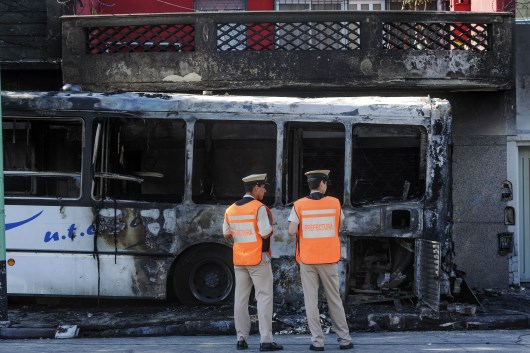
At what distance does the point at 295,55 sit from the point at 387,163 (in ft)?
11.0

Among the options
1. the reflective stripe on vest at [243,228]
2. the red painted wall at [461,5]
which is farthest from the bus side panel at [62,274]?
the red painted wall at [461,5]

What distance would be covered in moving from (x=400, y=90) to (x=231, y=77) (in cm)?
253

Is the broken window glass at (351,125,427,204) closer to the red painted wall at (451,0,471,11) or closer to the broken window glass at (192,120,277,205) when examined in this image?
the broken window glass at (192,120,277,205)

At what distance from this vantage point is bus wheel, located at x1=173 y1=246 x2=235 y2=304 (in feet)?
39.0

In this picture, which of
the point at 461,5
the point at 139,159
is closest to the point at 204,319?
the point at 139,159

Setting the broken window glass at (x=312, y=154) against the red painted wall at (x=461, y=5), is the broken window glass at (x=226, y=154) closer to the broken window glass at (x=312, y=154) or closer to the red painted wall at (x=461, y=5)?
the broken window glass at (x=312, y=154)

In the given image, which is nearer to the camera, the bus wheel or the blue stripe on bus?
the blue stripe on bus

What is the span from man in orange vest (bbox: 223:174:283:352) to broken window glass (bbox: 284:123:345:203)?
2.60m

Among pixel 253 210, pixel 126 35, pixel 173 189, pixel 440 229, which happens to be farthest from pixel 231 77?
pixel 253 210

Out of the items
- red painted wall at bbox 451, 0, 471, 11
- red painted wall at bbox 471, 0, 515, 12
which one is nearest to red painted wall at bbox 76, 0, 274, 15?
red painted wall at bbox 451, 0, 471, 11

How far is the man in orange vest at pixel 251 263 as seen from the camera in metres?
9.18

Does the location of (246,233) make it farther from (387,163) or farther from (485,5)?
(485,5)

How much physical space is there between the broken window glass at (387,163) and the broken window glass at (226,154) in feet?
3.39

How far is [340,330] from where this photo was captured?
9.20 metres
